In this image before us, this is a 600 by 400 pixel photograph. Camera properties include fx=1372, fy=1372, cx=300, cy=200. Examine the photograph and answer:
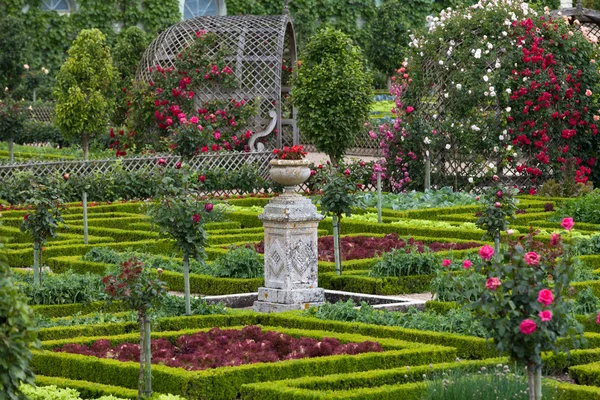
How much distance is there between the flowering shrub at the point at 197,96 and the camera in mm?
22125

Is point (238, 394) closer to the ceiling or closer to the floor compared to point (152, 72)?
closer to the floor

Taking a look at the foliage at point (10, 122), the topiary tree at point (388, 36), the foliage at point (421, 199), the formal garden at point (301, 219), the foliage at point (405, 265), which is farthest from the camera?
the topiary tree at point (388, 36)

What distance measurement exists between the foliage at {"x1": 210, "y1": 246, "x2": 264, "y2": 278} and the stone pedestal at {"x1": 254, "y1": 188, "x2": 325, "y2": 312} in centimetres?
106

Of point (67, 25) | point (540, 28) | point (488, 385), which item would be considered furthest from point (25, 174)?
point (67, 25)

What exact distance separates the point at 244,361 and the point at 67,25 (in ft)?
83.1

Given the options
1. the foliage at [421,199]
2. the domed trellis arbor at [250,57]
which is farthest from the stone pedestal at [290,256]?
the domed trellis arbor at [250,57]

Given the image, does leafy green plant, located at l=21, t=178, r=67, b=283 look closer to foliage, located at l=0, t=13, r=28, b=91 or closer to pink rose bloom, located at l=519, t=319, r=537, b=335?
pink rose bloom, located at l=519, t=319, r=537, b=335

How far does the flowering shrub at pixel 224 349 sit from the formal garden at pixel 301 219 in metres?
0.02

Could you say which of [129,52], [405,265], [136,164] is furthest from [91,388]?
[129,52]

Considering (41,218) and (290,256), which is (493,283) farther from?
(41,218)

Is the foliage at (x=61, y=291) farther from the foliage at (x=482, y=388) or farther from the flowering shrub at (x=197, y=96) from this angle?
the flowering shrub at (x=197, y=96)

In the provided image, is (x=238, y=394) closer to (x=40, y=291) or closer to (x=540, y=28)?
(x=40, y=291)

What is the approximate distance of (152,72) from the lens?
74.4 feet

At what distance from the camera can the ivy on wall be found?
107ft
